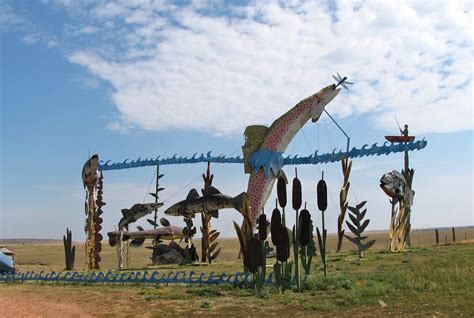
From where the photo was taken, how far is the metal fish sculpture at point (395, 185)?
1659cm

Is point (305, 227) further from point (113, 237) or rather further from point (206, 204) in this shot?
point (113, 237)

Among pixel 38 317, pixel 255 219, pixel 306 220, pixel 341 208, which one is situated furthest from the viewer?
pixel 341 208

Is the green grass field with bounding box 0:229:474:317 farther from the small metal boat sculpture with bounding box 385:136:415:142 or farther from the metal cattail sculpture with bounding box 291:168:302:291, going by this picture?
the small metal boat sculpture with bounding box 385:136:415:142

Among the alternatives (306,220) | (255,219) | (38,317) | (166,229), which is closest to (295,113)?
(255,219)

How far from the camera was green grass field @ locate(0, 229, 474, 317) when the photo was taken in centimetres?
848

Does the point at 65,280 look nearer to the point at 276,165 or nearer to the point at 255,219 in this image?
the point at 255,219

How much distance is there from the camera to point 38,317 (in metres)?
8.63

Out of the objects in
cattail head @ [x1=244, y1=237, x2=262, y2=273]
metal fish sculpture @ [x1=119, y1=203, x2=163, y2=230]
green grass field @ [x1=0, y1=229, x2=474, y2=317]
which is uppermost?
metal fish sculpture @ [x1=119, y1=203, x2=163, y2=230]

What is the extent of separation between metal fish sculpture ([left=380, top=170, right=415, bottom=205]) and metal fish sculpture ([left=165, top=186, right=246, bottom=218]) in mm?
4902

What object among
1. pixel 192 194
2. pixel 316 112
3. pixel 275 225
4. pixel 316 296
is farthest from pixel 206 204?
pixel 316 296

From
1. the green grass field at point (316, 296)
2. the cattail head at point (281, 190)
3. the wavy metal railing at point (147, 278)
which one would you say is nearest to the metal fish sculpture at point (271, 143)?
the wavy metal railing at point (147, 278)

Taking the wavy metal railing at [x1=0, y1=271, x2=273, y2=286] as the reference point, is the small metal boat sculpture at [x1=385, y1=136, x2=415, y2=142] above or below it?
above

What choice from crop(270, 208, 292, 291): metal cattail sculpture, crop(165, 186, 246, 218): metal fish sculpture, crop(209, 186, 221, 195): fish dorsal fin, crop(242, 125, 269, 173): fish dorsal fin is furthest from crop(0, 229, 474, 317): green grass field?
crop(209, 186, 221, 195): fish dorsal fin

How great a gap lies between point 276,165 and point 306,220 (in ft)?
15.6
